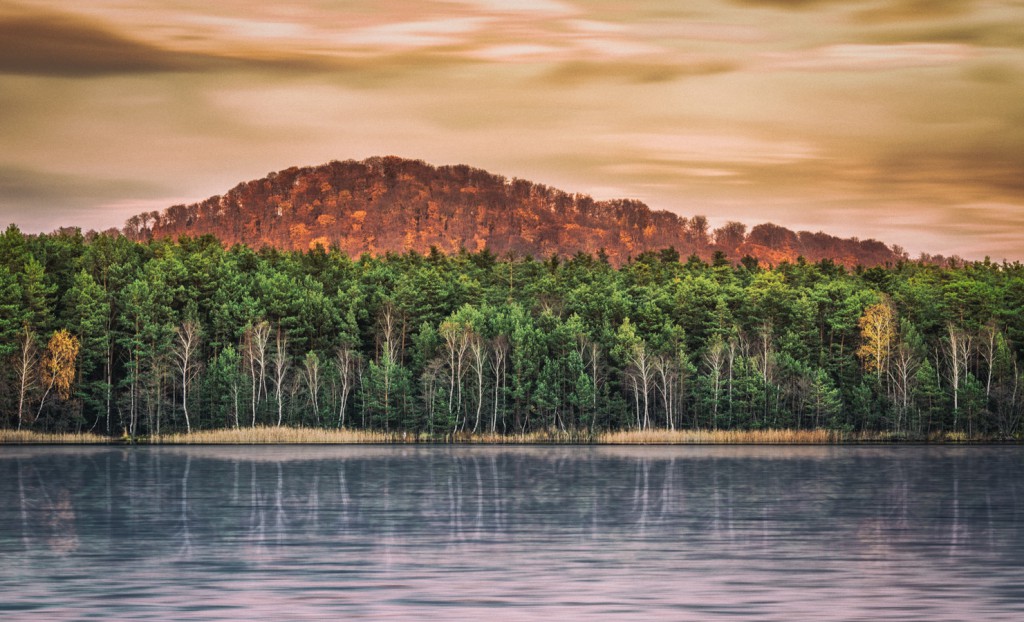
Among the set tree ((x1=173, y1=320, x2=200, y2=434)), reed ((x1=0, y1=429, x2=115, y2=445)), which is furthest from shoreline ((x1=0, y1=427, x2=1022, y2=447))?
tree ((x1=173, y1=320, x2=200, y2=434))

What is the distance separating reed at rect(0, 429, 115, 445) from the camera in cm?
10031

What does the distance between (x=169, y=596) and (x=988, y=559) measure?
67.3 feet

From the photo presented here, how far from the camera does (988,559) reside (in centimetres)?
3172

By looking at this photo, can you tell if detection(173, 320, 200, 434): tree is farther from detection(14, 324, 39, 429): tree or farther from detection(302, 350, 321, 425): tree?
detection(14, 324, 39, 429): tree

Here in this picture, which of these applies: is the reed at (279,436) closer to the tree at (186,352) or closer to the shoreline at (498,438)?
the shoreline at (498,438)

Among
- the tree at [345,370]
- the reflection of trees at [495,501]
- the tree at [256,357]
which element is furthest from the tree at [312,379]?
the reflection of trees at [495,501]

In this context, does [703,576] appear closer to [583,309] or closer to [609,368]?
[609,368]

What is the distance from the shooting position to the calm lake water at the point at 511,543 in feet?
81.2

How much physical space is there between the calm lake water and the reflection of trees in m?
0.16

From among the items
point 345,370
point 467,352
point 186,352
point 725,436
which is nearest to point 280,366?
point 345,370

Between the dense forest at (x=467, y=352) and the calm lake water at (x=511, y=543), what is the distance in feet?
129

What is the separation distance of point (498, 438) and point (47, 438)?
3820 cm

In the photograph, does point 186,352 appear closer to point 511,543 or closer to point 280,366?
point 280,366

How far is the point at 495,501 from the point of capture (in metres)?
49.2
